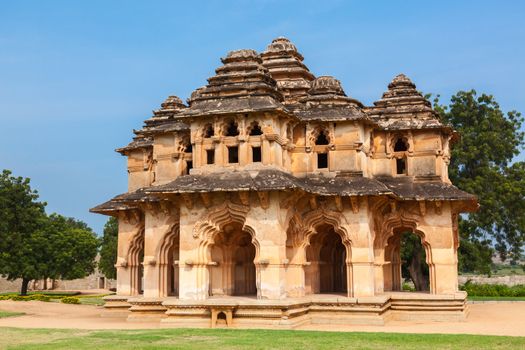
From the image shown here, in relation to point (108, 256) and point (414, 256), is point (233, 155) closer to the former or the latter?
point (414, 256)

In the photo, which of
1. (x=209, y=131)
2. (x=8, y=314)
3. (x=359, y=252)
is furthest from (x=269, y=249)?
(x=8, y=314)

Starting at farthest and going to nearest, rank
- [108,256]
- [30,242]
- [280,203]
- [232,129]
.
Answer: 1. [108,256]
2. [30,242]
3. [232,129]
4. [280,203]

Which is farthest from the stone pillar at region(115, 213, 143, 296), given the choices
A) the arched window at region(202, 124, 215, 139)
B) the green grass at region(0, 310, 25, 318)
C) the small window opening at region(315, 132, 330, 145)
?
the small window opening at region(315, 132, 330, 145)

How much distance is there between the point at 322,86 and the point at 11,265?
28.4m

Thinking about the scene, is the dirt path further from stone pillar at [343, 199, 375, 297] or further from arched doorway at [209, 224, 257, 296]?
arched doorway at [209, 224, 257, 296]

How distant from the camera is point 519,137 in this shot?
42969 millimetres

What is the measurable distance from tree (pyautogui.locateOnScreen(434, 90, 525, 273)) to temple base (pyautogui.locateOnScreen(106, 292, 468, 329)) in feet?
59.6

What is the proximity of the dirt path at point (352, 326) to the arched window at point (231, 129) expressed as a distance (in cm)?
632

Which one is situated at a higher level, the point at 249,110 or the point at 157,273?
the point at 249,110

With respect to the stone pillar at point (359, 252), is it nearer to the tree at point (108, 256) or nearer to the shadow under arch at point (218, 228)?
the shadow under arch at point (218, 228)

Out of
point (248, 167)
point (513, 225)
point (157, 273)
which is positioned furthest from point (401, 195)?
point (513, 225)

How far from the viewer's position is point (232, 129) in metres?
21.5

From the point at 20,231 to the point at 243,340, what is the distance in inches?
1363

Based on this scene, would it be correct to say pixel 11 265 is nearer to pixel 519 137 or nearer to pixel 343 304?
pixel 343 304
